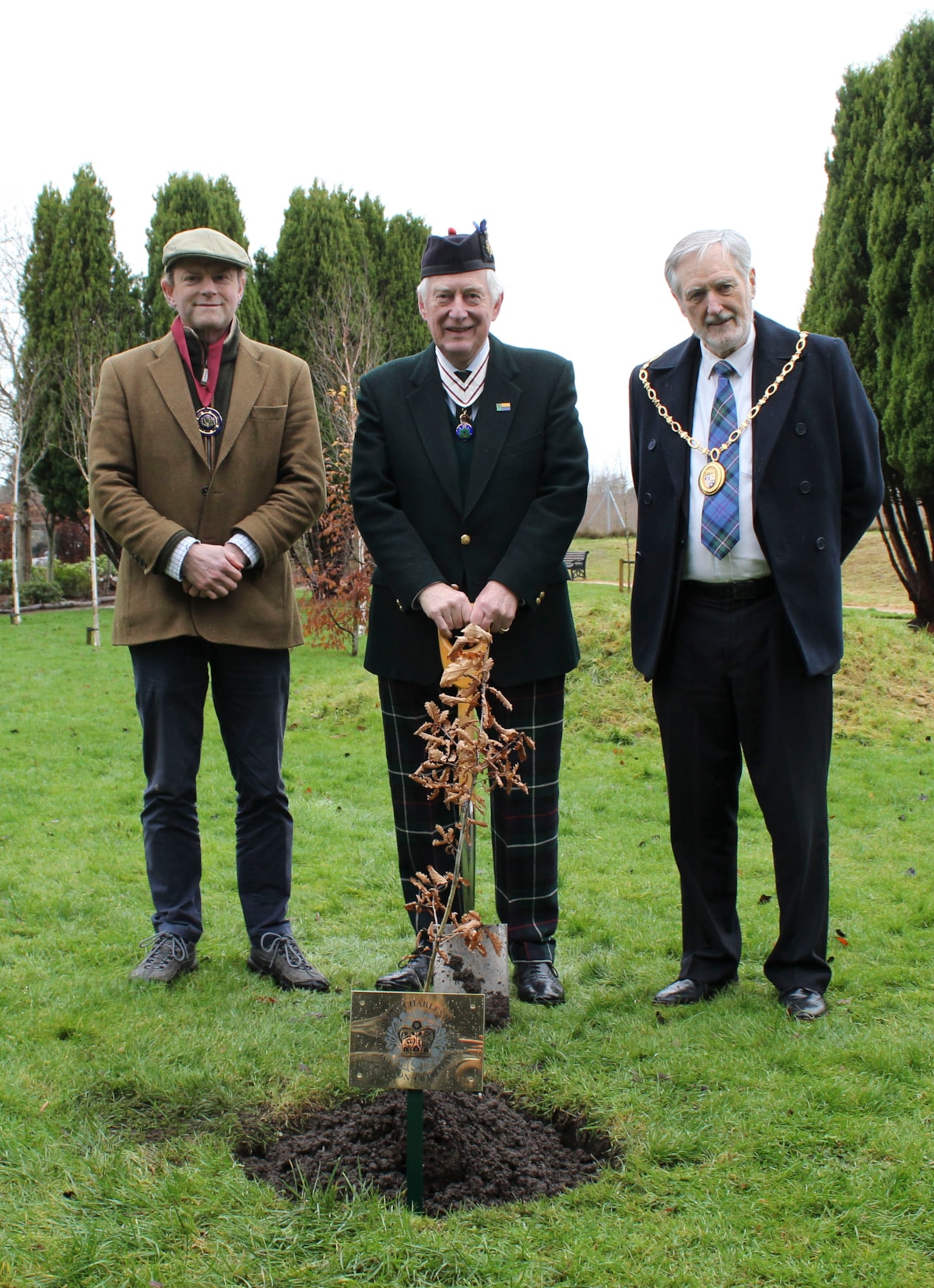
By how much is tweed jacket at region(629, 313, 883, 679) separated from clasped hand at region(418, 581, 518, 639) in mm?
481

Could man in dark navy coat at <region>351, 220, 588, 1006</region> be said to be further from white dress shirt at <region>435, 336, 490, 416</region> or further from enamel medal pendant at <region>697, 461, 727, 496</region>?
enamel medal pendant at <region>697, 461, 727, 496</region>

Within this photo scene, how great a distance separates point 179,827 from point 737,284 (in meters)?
2.42

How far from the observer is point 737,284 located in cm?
324

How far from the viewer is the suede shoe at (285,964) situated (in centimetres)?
353

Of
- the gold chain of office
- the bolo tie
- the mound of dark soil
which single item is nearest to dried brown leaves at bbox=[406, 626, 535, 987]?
the mound of dark soil

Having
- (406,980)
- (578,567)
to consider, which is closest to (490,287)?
(406,980)

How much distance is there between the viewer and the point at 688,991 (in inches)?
136

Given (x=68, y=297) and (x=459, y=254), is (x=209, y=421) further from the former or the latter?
(x=68, y=297)

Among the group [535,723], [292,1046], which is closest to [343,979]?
[292,1046]

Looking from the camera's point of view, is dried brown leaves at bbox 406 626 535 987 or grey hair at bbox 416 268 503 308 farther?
grey hair at bbox 416 268 503 308

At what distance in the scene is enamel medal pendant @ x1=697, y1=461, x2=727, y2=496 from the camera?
10.8 ft

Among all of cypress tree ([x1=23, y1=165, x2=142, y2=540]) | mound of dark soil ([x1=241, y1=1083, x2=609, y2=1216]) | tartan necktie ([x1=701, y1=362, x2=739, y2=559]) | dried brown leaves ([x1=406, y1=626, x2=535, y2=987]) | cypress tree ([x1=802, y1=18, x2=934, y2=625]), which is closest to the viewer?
mound of dark soil ([x1=241, y1=1083, x2=609, y2=1216])

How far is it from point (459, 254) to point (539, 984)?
2.19 metres

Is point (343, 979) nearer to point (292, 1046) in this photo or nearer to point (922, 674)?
point (292, 1046)
